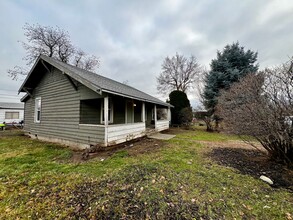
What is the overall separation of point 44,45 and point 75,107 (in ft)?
54.0

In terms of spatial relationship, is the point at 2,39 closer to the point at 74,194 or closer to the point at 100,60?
the point at 100,60

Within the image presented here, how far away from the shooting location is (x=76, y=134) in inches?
282

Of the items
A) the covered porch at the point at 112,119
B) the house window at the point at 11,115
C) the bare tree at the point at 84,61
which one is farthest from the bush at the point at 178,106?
the house window at the point at 11,115

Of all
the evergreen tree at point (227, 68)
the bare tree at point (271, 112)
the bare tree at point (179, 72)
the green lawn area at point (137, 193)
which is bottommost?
the green lawn area at point (137, 193)

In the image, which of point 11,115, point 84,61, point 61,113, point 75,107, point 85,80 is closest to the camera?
point 85,80

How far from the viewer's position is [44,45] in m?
17.8

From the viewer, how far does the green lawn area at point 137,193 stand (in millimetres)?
2221

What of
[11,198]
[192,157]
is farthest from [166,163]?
[11,198]

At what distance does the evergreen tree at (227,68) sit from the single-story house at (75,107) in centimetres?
Result: 771

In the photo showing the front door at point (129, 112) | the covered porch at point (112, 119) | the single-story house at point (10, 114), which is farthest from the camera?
the single-story house at point (10, 114)

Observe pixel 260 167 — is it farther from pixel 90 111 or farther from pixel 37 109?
pixel 37 109

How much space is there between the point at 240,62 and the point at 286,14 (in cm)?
723

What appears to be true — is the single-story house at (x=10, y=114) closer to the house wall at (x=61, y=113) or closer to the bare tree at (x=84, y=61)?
the bare tree at (x=84, y=61)

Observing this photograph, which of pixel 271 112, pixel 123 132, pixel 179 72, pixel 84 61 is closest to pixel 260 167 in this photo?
pixel 271 112
